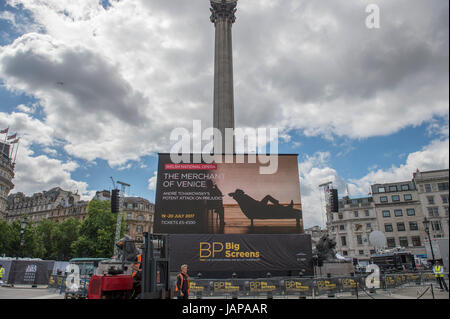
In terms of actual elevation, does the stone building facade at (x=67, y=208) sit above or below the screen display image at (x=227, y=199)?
above

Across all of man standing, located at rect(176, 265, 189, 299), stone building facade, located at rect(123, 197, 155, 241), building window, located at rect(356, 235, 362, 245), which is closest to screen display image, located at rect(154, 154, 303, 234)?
man standing, located at rect(176, 265, 189, 299)

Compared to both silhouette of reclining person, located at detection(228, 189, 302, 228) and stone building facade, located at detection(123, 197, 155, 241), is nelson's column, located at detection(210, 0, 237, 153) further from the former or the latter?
stone building facade, located at detection(123, 197, 155, 241)

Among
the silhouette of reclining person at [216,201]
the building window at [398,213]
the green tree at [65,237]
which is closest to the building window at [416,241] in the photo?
the building window at [398,213]

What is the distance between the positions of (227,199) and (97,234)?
3647 centimetres

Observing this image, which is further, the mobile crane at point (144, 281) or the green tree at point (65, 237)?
the green tree at point (65, 237)

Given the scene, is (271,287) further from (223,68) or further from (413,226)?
(413,226)

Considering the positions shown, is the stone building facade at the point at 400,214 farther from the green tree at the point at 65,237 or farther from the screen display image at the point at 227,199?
the green tree at the point at 65,237

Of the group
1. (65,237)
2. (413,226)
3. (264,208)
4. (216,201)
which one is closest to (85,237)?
(65,237)

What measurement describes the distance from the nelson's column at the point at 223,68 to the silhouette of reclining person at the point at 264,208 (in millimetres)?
16181

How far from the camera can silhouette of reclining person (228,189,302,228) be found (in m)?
23.3

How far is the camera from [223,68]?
144 ft

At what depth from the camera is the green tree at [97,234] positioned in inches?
1944

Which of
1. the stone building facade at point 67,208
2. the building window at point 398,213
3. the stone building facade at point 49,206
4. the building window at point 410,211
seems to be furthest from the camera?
the stone building facade at point 49,206
